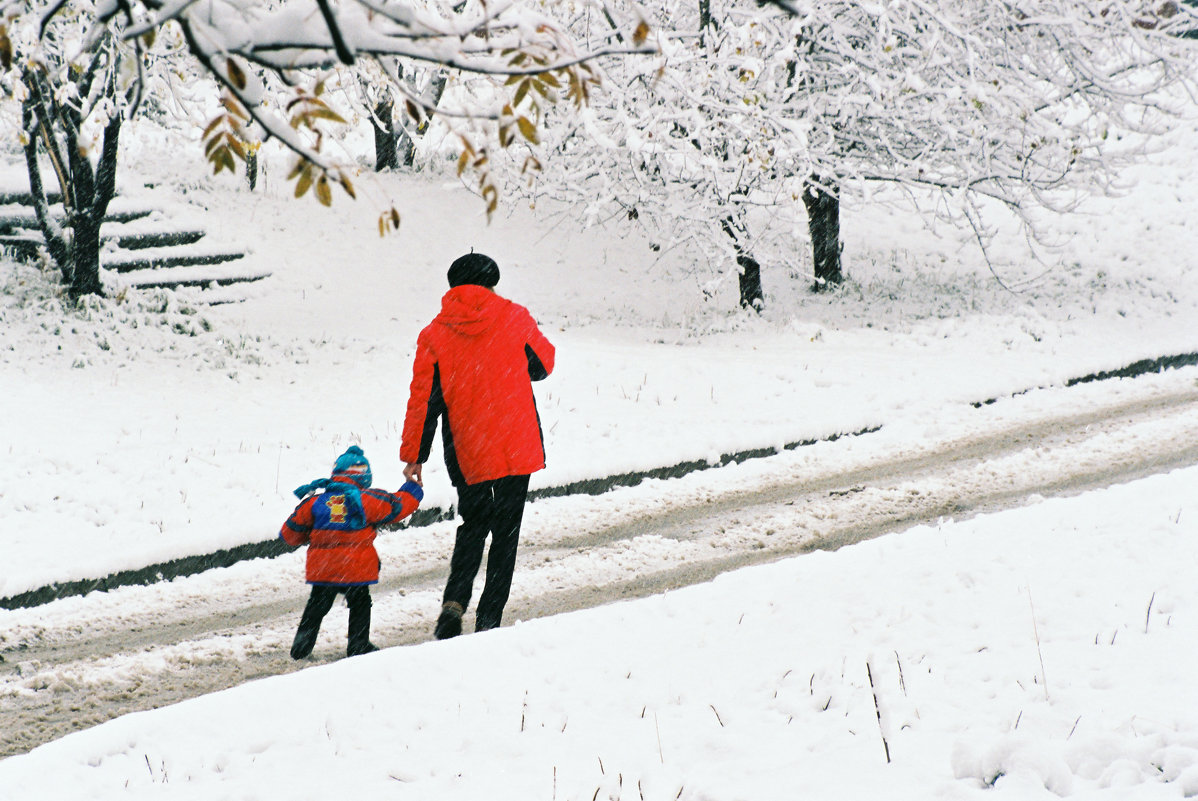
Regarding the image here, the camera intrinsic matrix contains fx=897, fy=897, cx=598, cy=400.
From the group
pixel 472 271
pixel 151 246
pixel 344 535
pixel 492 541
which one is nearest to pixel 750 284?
pixel 151 246

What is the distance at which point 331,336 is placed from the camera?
1378 cm

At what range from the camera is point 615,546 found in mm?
6926

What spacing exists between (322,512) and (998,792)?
3535 mm

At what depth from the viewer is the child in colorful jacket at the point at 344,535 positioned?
4938 millimetres

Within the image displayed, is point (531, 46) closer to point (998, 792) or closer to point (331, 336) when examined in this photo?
point (998, 792)

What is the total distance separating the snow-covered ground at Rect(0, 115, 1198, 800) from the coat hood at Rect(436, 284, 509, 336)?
1597 millimetres

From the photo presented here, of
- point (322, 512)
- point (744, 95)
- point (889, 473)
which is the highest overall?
point (744, 95)

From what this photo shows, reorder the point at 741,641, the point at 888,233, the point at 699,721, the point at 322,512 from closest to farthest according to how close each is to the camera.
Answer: the point at 699,721
the point at 741,641
the point at 322,512
the point at 888,233

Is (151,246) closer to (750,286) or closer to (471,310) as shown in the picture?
(750,286)

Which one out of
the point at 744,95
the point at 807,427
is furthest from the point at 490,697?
the point at 744,95

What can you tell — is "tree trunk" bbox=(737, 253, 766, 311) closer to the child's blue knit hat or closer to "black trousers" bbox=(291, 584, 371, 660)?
the child's blue knit hat

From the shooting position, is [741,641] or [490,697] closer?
[490,697]

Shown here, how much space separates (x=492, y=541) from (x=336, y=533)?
87cm

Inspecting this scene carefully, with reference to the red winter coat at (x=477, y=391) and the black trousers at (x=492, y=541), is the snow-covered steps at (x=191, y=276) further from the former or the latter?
the black trousers at (x=492, y=541)
